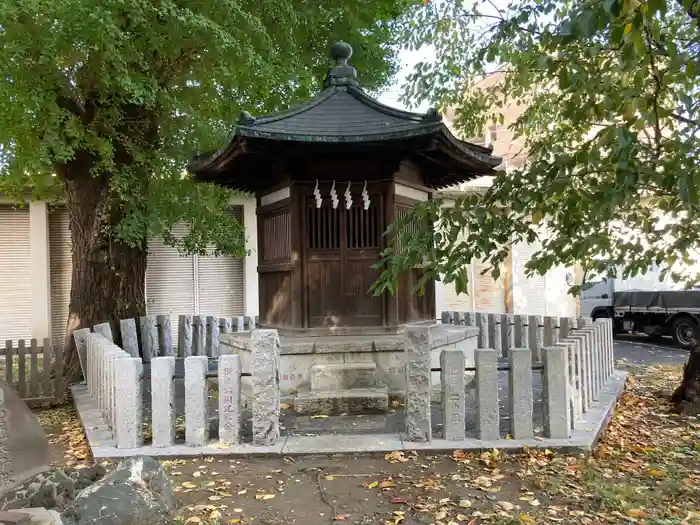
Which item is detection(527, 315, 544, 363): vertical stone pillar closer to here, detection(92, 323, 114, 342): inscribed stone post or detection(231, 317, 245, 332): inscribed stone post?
detection(231, 317, 245, 332): inscribed stone post

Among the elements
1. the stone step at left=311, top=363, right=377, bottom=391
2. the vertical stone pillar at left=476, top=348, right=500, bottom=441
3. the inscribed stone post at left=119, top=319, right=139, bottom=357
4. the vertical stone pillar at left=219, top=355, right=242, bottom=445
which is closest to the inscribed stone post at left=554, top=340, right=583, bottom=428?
the vertical stone pillar at left=476, top=348, right=500, bottom=441

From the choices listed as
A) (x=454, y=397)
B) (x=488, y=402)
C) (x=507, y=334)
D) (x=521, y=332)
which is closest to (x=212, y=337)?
(x=507, y=334)

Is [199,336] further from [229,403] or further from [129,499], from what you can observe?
[129,499]

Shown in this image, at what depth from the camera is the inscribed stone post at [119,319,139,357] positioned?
8.52 meters

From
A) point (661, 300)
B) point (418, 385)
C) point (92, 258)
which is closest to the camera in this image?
point (418, 385)

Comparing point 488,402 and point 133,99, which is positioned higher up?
point 133,99

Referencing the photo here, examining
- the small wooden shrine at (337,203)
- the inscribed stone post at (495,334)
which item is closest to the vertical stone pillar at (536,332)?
the inscribed stone post at (495,334)

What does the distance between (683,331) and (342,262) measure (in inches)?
444

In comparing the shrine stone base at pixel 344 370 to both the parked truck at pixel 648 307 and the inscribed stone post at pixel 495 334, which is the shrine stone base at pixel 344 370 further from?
the parked truck at pixel 648 307

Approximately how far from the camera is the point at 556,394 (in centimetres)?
510

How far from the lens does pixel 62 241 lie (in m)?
13.2

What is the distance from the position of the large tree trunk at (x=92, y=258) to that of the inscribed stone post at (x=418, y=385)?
5.39 meters

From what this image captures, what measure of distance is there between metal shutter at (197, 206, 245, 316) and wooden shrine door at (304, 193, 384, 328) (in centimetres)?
741

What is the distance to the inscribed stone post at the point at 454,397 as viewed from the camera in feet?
16.5
